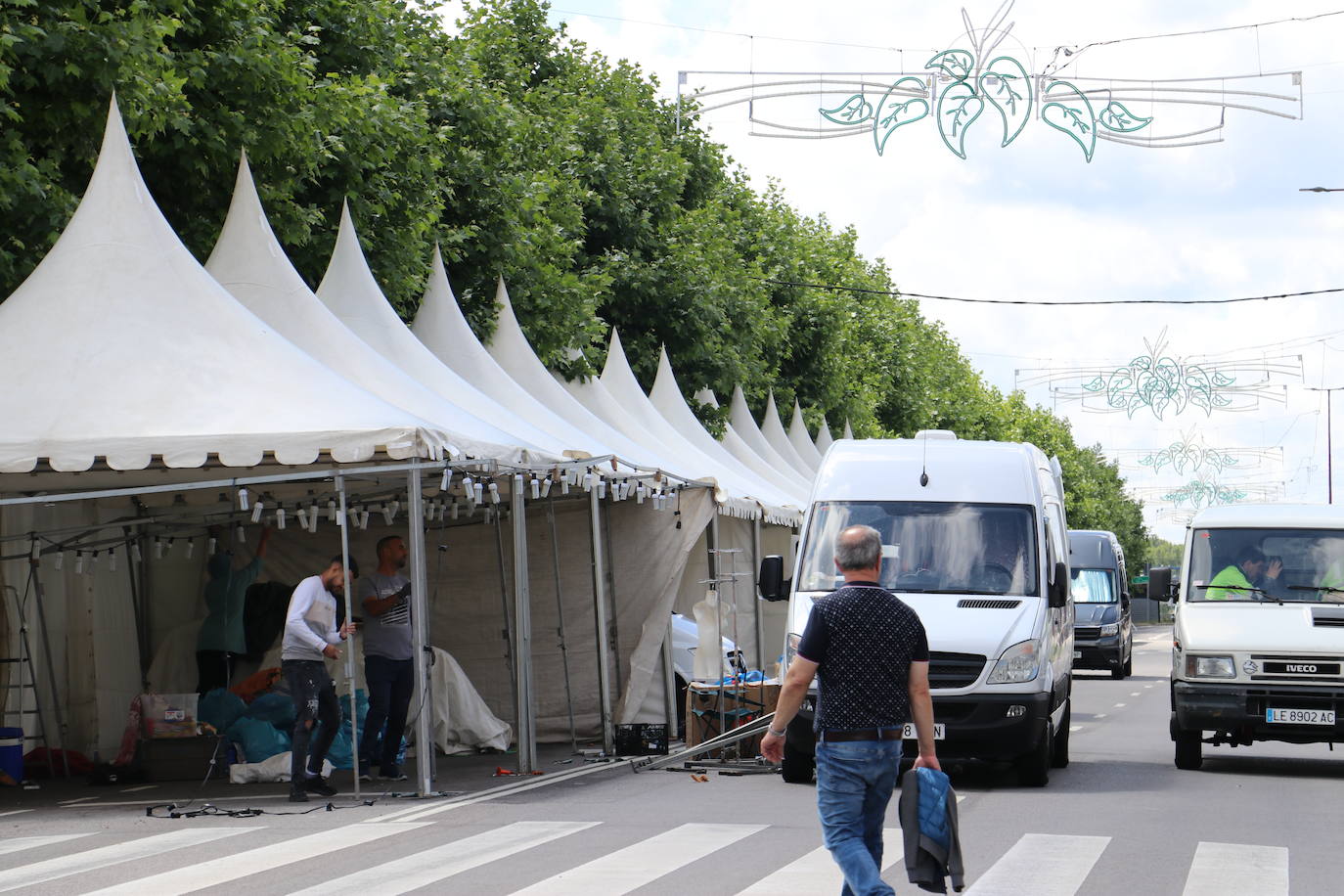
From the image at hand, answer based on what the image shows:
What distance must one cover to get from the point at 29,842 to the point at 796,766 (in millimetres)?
6005

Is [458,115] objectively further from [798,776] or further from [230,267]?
[798,776]

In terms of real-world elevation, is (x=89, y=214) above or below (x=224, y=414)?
above

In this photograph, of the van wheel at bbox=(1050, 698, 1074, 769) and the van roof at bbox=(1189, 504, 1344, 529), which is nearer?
the van roof at bbox=(1189, 504, 1344, 529)

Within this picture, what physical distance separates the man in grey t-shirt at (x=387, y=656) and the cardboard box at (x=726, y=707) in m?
3.37

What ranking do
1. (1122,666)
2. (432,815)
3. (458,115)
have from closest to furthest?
(432,815), (458,115), (1122,666)

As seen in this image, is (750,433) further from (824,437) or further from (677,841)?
(677,841)

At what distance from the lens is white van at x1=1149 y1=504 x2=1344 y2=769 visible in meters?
14.8

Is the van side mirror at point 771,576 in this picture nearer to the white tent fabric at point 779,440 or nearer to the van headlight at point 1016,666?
the van headlight at point 1016,666

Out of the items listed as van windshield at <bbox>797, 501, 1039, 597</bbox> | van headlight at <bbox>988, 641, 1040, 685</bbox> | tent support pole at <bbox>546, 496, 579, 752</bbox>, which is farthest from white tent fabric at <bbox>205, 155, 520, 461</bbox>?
van headlight at <bbox>988, 641, 1040, 685</bbox>

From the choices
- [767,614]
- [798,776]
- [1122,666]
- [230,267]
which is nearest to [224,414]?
[230,267]

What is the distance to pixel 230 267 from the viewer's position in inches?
662

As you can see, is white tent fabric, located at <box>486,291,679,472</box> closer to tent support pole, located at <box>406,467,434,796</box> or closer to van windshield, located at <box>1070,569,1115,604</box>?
tent support pole, located at <box>406,467,434,796</box>

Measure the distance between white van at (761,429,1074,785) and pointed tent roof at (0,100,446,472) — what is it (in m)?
3.68

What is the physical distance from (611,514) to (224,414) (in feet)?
23.8
